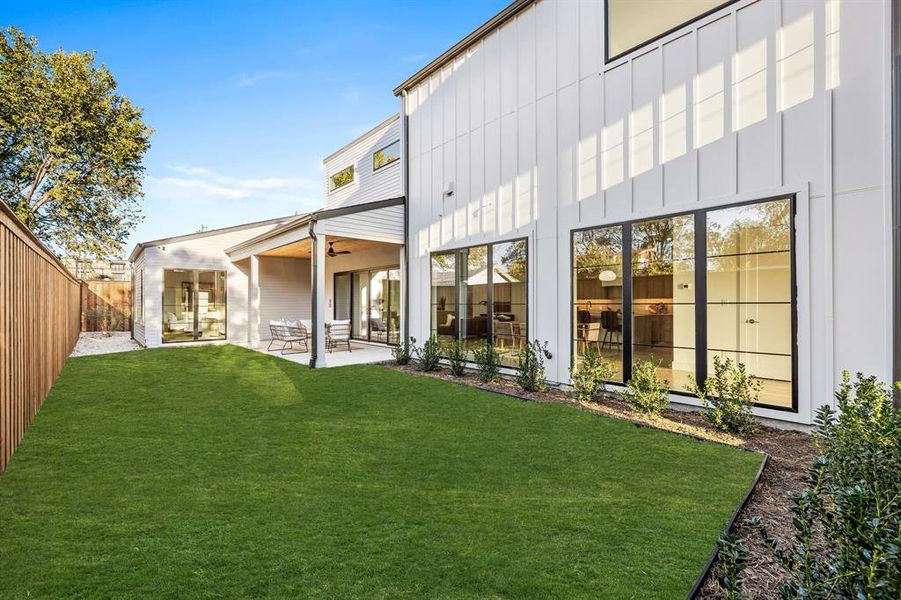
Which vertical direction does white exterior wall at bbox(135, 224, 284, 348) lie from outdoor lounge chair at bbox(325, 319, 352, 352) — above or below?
above

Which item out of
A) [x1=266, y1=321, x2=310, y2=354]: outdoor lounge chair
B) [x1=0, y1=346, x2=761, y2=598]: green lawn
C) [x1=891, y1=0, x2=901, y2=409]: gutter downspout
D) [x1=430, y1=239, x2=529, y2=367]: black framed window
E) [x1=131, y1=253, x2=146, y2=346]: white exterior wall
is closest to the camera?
[x1=0, y1=346, x2=761, y2=598]: green lawn

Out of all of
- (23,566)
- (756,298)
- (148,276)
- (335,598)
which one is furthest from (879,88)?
(148,276)

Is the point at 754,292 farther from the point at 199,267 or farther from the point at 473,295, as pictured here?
the point at 199,267

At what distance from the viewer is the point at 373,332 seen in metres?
13.9

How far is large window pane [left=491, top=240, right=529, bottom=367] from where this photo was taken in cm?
803

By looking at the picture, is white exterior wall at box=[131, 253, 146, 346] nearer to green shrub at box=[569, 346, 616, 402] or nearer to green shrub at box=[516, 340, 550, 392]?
green shrub at box=[516, 340, 550, 392]

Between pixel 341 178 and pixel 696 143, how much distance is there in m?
12.9

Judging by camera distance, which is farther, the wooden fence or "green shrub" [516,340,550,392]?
the wooden fence

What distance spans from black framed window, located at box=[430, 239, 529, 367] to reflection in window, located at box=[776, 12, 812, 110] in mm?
4124

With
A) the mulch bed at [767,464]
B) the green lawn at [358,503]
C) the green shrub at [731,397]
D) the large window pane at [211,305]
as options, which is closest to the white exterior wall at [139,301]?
the large window pane at [211,305]

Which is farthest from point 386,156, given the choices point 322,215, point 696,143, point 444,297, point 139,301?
point 139,301

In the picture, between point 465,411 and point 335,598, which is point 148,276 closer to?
point 465,411

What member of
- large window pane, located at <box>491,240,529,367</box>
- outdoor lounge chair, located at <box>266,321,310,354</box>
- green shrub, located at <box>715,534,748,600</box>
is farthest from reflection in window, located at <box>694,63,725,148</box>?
outdoor lounge chair, located at <box>266,321,310,354</box>

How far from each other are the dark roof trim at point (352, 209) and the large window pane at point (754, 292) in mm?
7022
